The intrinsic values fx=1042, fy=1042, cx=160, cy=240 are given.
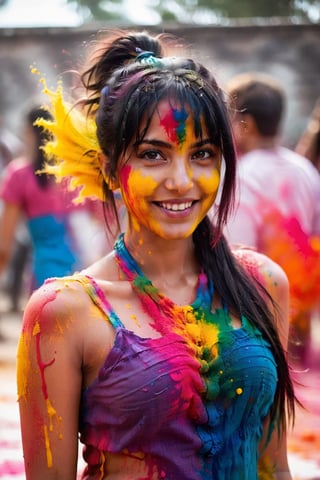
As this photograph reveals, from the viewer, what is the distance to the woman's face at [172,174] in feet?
8.51

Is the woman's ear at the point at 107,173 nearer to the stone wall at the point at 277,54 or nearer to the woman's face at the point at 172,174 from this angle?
the woman's face at the point at 172,174

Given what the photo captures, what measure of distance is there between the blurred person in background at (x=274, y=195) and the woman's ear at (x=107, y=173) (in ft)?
8.63

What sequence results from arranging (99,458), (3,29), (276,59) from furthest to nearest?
1. (3,29)
2. (276,59)
3. (99,458)

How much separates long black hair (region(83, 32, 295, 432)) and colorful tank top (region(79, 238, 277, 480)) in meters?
0.10

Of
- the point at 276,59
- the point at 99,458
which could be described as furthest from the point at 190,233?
the point at 276,59

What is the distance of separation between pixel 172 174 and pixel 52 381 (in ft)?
1.93

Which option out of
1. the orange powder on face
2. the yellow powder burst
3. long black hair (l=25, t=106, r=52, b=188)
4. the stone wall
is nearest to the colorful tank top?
the orange powder on face

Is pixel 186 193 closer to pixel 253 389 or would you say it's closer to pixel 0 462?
pixel 253 389

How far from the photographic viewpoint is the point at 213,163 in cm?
A: 267

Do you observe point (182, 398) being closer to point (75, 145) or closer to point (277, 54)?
point (75, 145)

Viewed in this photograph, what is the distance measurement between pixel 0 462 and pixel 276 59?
850 cm

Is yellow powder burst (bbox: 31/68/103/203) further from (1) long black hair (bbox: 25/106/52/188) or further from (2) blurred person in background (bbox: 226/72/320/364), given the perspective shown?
(1) long black hair (bbox: 25/106/52/188)

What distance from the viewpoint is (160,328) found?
257 centimetres

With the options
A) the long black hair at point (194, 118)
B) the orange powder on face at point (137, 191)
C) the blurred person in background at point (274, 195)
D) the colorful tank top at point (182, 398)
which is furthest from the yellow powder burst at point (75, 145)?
the blurred person in background at point (274, 195)
